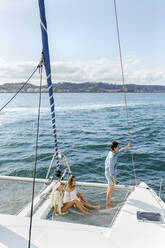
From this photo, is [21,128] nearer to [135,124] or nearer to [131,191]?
[135,124]

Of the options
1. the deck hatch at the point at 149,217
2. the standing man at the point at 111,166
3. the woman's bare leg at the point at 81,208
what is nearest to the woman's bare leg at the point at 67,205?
the woman's bare leg at the point at 81,208

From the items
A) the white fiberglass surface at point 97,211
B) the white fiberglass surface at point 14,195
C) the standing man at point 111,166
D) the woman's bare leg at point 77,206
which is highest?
the standing man at point 111,166

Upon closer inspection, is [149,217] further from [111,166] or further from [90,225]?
[111,166]

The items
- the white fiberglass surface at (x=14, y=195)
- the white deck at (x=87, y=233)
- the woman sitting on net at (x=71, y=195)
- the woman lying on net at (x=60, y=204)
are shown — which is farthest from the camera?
the woman sitting on net at (x=71, y=195)

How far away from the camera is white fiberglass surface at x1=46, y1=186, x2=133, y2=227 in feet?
15.2

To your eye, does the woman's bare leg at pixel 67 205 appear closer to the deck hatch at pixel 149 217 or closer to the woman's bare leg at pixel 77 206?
the woman's bare leg at pixel 77 206

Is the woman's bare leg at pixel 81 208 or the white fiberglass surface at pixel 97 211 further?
the woman's bare leg at pixel 81 208

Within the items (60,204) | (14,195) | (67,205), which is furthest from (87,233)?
(14,195)

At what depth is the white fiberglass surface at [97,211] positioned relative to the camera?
462 centimetres

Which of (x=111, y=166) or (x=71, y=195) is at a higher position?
(x=111, y=166)

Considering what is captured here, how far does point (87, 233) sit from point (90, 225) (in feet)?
2.96

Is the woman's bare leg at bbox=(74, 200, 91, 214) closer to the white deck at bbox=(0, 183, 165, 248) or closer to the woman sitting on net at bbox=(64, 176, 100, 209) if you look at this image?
the woman sitting on net at bbox=(64, 176, 100, 209)

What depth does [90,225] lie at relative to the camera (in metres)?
3.91

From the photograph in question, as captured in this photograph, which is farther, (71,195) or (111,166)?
(111,166)
